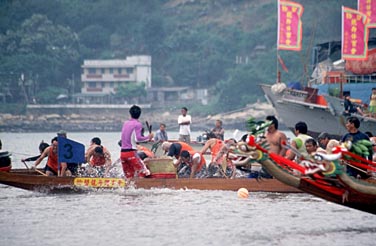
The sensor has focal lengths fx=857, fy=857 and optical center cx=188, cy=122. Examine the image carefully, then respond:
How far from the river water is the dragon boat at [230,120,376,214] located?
0.69 metres

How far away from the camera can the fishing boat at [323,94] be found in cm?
3700

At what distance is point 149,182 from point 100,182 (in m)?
1.10

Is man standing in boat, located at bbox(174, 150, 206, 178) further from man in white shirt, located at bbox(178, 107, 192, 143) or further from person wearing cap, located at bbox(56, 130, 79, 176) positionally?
man in white shirt, located at bbox(178, 107, 192, 143)

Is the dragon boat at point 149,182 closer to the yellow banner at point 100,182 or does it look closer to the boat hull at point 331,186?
the yellow banner at point 100,182

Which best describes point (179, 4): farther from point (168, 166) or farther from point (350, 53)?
point (168, 166)

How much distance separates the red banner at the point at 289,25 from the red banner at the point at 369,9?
13.4 ft

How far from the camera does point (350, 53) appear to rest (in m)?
35.1

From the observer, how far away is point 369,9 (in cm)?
3438

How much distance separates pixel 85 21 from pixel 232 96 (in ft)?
99.0

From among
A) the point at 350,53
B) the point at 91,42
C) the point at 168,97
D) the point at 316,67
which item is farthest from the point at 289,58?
the point at 350,53

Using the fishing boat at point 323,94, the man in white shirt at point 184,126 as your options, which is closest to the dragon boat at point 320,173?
the man in white shirt at point 184,126

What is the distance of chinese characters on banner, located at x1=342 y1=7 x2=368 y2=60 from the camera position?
34.7 metres

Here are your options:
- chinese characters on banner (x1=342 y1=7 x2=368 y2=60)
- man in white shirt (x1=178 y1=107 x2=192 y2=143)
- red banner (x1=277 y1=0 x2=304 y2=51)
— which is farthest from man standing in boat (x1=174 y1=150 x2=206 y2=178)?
red banner (x1=277 y1=0 x2=304 y2=51)

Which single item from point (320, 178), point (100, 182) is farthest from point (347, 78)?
point (320, 178)
